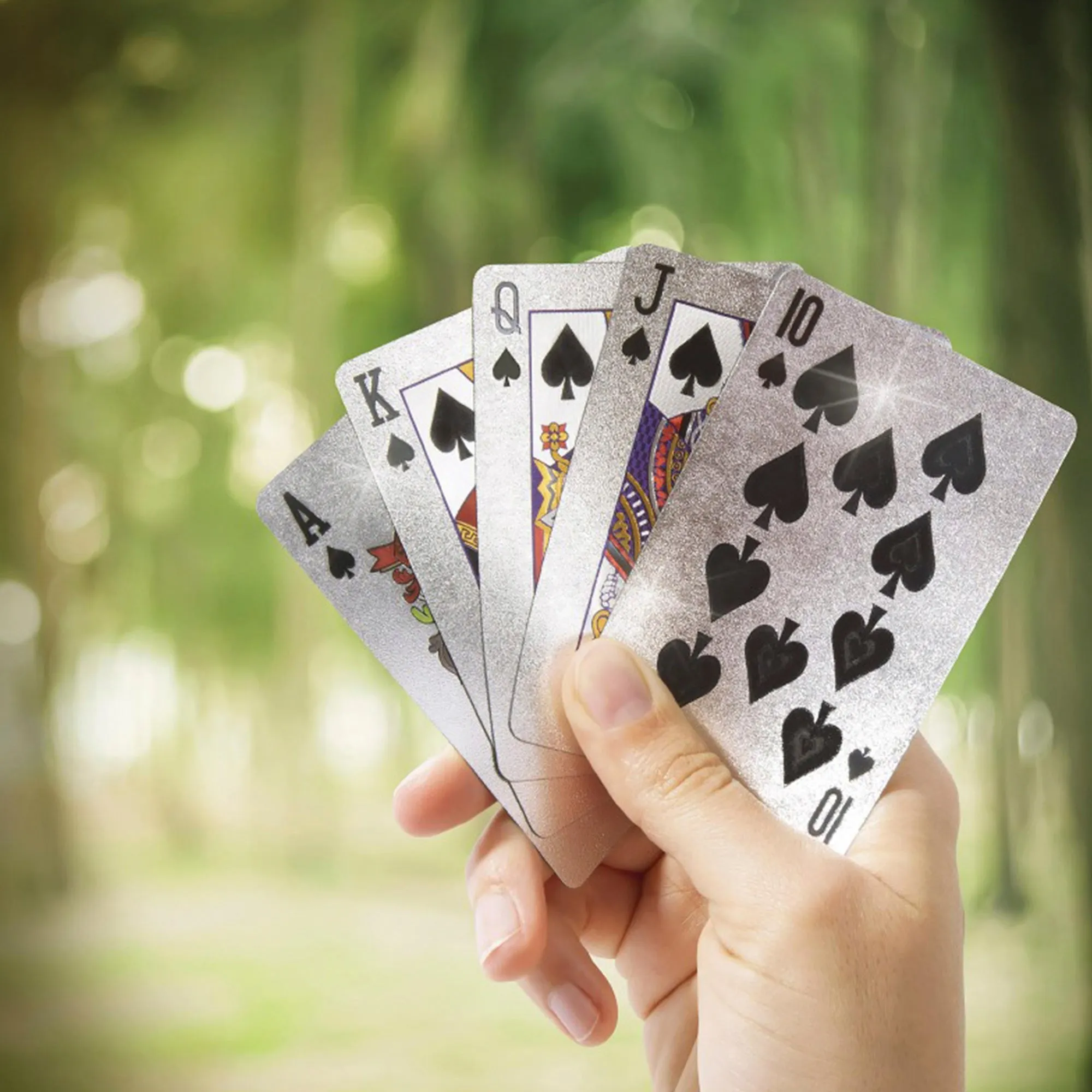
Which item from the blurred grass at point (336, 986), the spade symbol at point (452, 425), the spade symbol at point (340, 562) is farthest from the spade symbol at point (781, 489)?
the blurred grass at point (336, 986)

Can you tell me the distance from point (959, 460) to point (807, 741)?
0.31m

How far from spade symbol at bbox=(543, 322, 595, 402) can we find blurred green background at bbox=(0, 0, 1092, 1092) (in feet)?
6.75

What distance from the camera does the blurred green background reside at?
3043mm

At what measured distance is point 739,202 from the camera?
3.37m

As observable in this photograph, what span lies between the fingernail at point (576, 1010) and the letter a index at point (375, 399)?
64cm

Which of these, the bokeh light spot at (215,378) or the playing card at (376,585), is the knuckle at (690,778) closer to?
the playing card at (376,585)

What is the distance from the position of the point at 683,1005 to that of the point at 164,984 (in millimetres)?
2330

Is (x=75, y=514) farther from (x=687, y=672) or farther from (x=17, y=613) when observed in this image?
(x=687, y=672)

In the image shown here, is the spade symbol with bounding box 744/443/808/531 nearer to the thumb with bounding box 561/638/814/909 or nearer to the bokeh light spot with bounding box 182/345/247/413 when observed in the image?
the thumb with bounding box 561/638/814/909

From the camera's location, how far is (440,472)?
1.20 meters

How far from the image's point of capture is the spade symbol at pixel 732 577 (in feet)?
3.50

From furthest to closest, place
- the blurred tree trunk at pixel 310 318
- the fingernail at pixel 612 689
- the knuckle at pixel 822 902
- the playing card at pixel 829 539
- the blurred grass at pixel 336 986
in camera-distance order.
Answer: the blurred tree trunk at pixel 310 318 < the blurred grass at pixel 336 986 < the playing card at pixel 829 539 < the fingernail at pixel 612 689 < the knuckle at pixel 822 902

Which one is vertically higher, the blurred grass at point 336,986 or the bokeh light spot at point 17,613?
the bokeh light spot at point 17,613

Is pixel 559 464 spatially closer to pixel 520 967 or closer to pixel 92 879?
pixel 520 967
